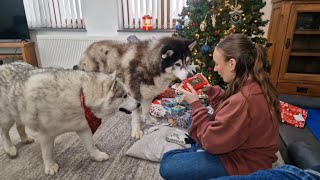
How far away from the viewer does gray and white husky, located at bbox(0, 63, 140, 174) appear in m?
1.48

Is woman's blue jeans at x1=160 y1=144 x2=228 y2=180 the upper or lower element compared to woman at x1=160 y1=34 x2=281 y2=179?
lower

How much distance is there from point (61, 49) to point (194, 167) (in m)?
3.86

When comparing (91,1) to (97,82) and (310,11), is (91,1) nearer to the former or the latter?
(97,82)

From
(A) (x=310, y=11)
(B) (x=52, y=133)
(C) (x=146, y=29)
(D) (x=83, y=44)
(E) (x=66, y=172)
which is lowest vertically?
(E) (x=66, y=172)

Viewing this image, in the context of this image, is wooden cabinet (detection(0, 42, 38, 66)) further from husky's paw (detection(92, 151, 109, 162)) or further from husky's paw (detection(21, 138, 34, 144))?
husky's paw (detection(92, 151, 109, 162))

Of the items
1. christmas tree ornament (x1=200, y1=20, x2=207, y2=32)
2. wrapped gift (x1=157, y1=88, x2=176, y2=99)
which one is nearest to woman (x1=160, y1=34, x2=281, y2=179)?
christmas tree ornament (x1=200, y1=20, x2=207, y2=32)

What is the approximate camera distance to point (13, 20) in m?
4.16

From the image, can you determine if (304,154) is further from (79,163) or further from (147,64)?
Result: (79,163)

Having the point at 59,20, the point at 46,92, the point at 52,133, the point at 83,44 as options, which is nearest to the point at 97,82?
the point at 46,92

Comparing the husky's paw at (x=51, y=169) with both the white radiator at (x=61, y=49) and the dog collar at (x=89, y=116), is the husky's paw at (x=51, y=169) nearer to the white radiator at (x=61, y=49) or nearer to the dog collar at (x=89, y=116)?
the dog collar at (x=89, y=116)

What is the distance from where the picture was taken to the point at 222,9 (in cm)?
274

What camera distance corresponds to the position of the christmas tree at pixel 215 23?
107 inches

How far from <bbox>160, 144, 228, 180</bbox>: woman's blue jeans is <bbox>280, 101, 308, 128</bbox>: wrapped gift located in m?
1.39

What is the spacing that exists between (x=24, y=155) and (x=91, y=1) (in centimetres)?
299
